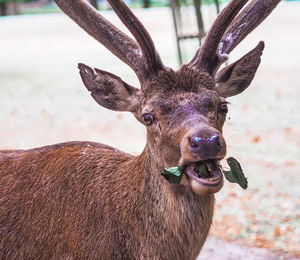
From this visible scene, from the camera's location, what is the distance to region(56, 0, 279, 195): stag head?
278cm

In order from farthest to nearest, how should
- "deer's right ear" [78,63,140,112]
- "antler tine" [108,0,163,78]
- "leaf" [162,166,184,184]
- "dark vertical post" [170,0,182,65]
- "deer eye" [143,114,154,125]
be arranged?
"dark vertical post" [170,0,182,65]
"deer's right ear" [78,63,140,112]
"antler tine" [108,0,163,78]
"deer eye" [143,114,154,125]
"leaf" [162,166,184,184]

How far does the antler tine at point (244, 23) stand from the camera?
3598 mm

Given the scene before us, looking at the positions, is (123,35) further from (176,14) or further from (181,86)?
(176,14)

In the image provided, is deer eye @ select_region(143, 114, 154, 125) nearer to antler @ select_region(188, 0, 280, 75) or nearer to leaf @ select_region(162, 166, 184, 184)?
leaf @ select_region(162, 166, 184, 184)

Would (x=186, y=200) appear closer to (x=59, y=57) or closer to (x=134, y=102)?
(x=134, y=102)

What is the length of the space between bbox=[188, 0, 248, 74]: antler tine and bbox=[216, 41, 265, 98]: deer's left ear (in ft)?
0.73

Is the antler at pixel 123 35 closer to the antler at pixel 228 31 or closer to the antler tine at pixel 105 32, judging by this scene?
the antler tine at pixel 105 32

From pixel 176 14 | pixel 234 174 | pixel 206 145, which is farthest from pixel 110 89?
pixel 176 14

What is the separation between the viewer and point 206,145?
105 inches

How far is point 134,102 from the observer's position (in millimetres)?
3424

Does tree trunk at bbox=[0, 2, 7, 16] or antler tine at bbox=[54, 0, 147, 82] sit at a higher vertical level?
antler tine at bbox=[54, 0, 147, 82]

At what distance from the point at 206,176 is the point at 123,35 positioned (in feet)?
3.76

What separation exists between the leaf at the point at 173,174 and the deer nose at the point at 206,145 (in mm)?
217

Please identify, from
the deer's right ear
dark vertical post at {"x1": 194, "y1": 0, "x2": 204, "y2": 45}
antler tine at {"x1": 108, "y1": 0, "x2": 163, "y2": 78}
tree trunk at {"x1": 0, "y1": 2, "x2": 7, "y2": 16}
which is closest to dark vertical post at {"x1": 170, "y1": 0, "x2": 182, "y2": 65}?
dark vertical post at {"x1": 194, "y1": 0, "x2": 204, "y2": 45}
